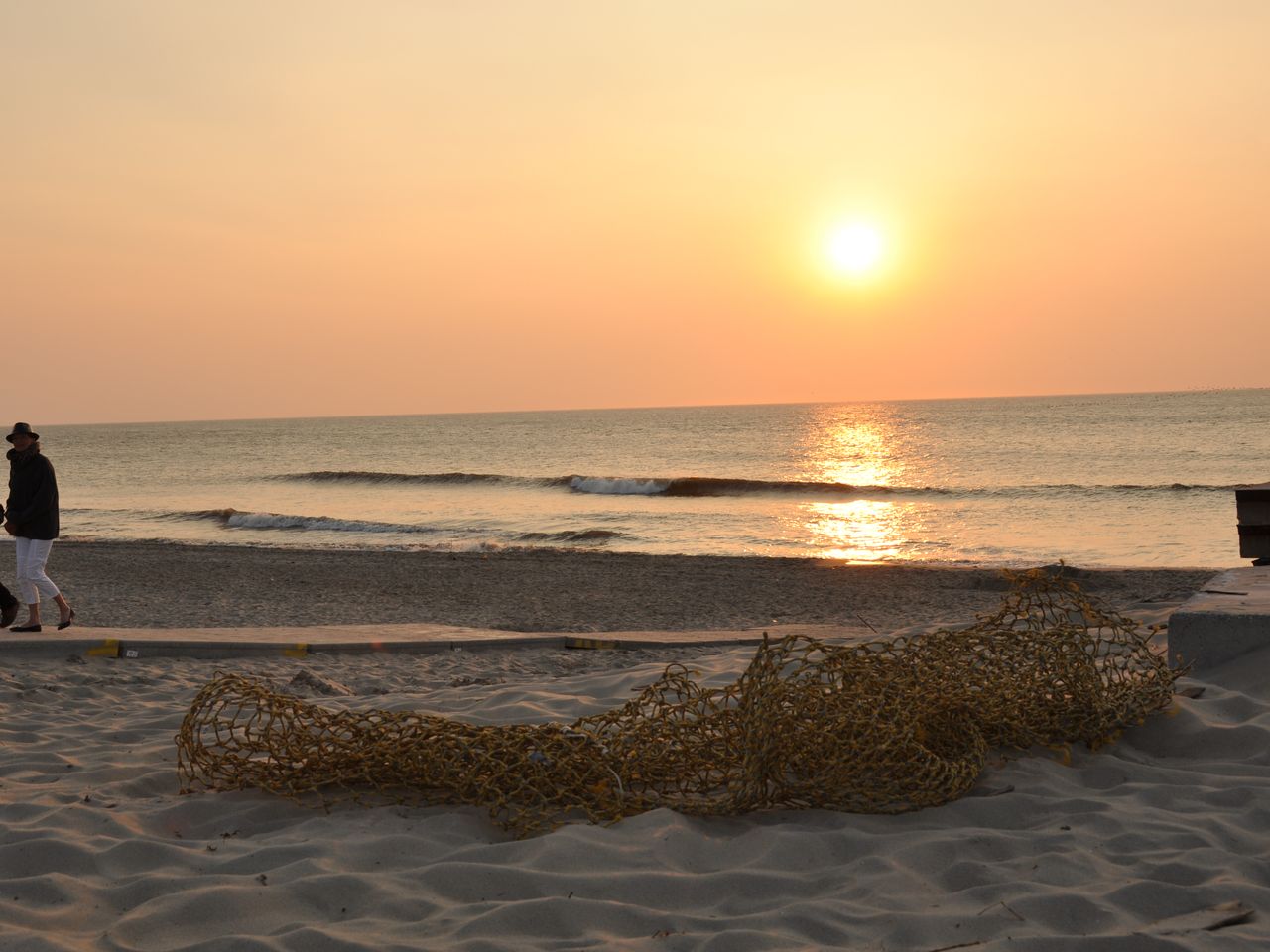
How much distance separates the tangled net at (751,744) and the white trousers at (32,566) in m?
4.66

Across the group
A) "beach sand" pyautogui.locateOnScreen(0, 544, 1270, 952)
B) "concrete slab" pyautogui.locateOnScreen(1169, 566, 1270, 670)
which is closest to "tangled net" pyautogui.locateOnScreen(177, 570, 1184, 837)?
"beach sand" pyautogui.locateOnScreen(0, 544, 1270, 952)

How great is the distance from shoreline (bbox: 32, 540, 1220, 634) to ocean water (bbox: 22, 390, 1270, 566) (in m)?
2.98

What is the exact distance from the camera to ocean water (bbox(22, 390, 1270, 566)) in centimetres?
2338

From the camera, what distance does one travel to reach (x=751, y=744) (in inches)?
169

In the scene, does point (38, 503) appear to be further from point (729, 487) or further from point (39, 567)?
point (729, 487)

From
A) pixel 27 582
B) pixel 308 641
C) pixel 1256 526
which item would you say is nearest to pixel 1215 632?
pixel 1256 526

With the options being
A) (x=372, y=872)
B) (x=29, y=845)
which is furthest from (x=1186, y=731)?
(x=29, y=845)

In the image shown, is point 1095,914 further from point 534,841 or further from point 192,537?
point 192,537

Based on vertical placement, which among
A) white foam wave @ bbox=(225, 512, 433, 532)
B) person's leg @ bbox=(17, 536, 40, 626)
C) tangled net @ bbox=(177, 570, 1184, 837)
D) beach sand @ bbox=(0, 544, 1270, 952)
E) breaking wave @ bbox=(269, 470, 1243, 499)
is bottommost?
beach sand @ bbox=(0, 544, 1270, 952)

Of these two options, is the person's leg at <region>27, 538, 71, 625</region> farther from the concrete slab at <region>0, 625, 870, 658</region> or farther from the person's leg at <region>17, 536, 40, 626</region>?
the concrete slab at <region>0, 625, 870, 658</region>

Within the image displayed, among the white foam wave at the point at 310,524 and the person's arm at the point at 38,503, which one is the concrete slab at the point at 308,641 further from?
the white foam wave at the point at 310,524

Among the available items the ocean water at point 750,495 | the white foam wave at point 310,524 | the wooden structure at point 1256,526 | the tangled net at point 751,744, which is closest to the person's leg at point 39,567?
the tangled net at point 751,744

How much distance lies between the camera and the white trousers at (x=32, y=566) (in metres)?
8.96

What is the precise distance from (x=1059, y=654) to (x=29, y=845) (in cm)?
427
